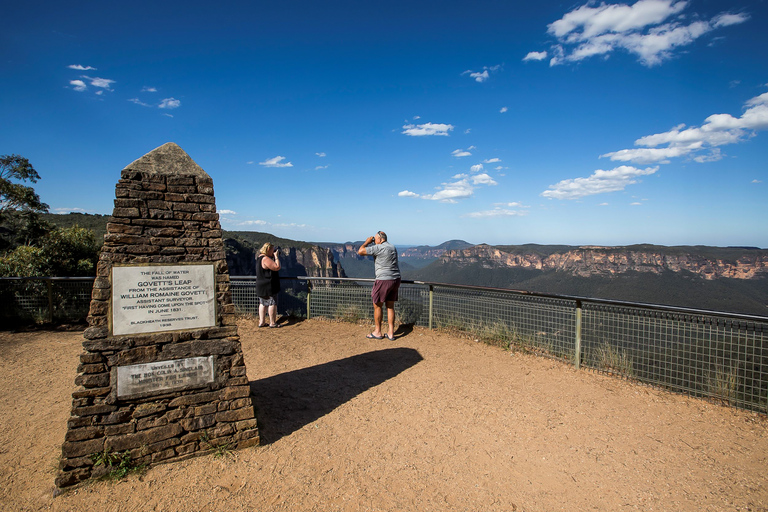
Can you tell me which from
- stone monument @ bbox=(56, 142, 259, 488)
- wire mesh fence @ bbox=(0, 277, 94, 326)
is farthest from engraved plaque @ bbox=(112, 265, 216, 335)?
wire mesh fence @ bbox=(0, 277, 94, 326)

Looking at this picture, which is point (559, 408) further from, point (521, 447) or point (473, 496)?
point (473, 496)

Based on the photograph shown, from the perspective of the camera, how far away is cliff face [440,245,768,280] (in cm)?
3709

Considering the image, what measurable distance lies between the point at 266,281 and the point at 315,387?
3.35 m

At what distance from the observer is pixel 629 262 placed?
1672 inches

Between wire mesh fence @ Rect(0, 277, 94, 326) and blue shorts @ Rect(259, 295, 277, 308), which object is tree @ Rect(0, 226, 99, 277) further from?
blue shorts @ Rect(259, 295, 277, 308)

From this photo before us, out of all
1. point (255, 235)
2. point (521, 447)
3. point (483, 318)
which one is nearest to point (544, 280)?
point (255, 235)

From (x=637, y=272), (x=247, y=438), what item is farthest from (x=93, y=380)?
(x=637, y=272)

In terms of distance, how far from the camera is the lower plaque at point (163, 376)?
3061mm

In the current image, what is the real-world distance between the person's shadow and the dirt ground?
25mm

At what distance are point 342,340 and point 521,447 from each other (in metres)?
4.35

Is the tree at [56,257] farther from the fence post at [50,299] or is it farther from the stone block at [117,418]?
the stone block at [117,418]

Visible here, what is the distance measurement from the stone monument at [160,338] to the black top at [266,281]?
165 inches

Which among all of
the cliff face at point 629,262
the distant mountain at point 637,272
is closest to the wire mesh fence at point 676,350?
the distant mountain at point 637,272

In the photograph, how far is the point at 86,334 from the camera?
9.62 feet
